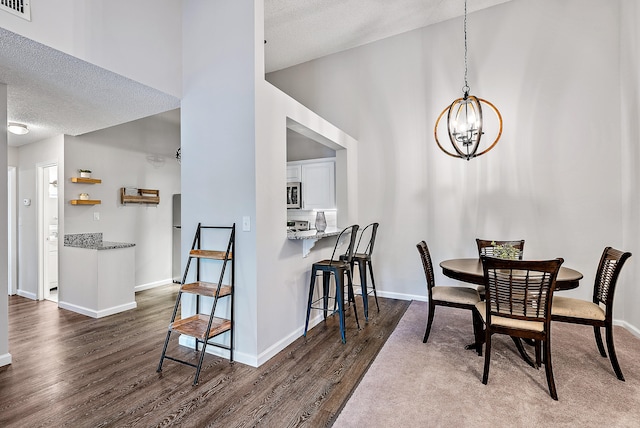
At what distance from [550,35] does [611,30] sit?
1.76ft

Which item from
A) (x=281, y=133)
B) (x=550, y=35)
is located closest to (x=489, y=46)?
(x=550, y=35)

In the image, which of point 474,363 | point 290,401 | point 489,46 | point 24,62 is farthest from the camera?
point 489,46

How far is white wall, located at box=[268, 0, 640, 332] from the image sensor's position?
11.1 feet

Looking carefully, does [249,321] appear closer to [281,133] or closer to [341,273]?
[341,273]

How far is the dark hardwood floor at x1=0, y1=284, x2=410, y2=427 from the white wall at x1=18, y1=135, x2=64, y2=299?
1.62 metres

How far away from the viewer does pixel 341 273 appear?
3033mm

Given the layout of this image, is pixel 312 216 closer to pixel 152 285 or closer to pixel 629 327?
pixel 152 285

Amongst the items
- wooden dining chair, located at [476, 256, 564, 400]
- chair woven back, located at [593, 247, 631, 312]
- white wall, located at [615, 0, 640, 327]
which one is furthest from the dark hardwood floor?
white wall, located at [615, 0, 640, 327]

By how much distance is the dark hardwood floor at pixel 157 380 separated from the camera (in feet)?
6.14

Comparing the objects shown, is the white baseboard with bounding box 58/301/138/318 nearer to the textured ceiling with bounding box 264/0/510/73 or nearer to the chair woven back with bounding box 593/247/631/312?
the textured ceiling with bounding box 264/0/510/73

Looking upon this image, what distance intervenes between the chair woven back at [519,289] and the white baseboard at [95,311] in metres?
4.13

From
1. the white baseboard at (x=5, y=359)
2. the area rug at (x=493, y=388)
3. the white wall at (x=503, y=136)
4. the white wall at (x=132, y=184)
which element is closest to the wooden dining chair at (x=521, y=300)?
the area rug at (x=493, y=388)

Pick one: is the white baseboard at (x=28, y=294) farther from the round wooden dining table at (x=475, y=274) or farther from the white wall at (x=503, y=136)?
the round wooden dining table at (x=475, y=274)

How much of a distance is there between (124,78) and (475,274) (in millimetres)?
3243
